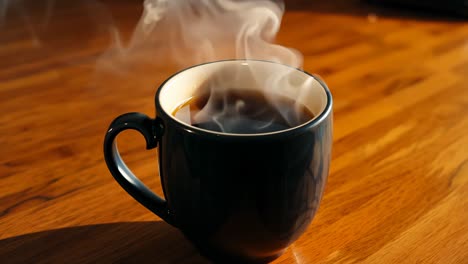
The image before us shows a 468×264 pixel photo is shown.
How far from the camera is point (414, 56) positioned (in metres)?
1.01

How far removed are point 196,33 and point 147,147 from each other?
530 millimetres

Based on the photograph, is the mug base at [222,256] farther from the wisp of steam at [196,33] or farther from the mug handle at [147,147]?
the wisp of steam at [196,33]

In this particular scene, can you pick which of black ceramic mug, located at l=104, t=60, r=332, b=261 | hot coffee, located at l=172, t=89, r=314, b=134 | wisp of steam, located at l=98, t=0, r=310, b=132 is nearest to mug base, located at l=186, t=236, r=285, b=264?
black ceramic mug, located at l=104, t=60, r=332, b=261

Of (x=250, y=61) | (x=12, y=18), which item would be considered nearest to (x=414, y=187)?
(x=250, y=61)

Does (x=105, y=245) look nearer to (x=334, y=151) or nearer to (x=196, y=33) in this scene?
(x=334, y=151)

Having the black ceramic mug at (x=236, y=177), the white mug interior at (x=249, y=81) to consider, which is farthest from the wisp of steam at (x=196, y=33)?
the black ceramic mug at (x=236, y=177)

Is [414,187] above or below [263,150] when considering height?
below

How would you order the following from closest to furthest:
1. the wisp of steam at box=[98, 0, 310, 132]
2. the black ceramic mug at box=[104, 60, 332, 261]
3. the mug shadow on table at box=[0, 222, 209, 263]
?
1. the black ceramic mug at box=[104, 60, 332, 261]
2. the mug shadow on table at box=[0, 222, 209, 263]
3. the wisp of steam at box=[98, 0, 310, 132]

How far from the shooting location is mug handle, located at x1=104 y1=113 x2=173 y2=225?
0.48 m

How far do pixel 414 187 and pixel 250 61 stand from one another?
257 mm

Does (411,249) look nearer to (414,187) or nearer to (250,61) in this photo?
(414,187)

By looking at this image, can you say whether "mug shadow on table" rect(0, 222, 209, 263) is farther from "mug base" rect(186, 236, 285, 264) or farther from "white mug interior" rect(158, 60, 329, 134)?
"white mug interior" rect(158, 60, 329, 134)

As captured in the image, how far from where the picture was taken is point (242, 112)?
0.55 meters

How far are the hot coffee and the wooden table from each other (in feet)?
0.42
